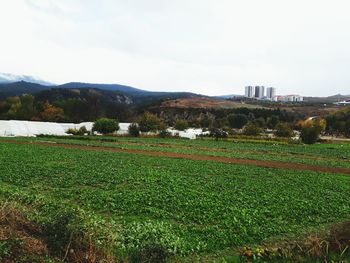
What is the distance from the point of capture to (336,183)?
25.5 m

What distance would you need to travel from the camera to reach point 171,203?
1673cm

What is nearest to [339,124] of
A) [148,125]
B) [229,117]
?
[229,117]

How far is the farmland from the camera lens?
11039 millimetres

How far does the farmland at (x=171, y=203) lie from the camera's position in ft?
36.2

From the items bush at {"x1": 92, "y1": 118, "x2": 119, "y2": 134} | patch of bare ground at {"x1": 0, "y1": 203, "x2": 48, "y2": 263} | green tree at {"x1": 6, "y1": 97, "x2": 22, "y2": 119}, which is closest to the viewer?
patch of bare ground at {"x1": 0, "y1": 203, "x2": 48, "y2": 263}

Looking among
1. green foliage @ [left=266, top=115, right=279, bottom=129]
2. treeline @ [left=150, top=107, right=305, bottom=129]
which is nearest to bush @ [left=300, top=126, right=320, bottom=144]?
treeline @ [left=150, top=107, right=305, bottom=129]

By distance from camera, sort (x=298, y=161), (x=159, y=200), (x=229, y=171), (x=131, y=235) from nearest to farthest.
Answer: (x=131, y=235) → (x=159, y=200) → (x=229, y=171) → (x=298, y=161)

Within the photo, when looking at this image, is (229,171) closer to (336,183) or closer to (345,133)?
(336,183)

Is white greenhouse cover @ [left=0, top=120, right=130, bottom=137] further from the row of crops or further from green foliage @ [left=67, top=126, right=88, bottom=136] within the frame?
the row of crops

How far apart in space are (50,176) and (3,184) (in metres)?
3.59

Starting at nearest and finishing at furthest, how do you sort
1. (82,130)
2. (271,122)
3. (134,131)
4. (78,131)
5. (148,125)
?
(78,131) < (134,131) < (82,130) < (148,125) < (271,122)

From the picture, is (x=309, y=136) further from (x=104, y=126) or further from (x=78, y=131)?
(x=78, y=131)

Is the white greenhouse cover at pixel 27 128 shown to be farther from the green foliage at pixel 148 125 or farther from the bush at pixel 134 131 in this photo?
the green foliage at pixel 148 125

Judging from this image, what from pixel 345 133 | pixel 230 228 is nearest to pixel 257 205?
pixel 230 228
